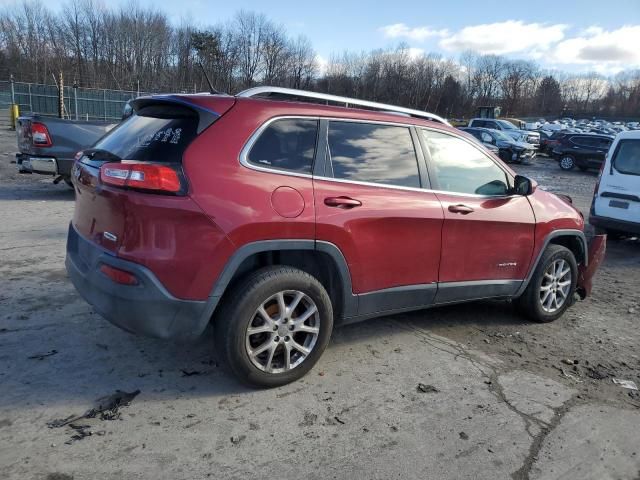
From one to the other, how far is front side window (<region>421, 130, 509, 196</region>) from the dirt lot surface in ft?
4.21

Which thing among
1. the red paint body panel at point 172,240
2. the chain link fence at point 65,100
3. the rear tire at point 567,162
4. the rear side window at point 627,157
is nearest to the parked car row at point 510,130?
the rear tire at point 567,162

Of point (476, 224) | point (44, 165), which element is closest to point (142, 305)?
point (476, 224)

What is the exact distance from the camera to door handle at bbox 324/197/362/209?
10.8 feet

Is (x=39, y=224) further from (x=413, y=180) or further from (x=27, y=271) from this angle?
(x=413, y=180)

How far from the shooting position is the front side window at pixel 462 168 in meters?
3.98

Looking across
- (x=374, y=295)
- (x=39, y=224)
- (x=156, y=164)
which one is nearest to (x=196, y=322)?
(x=156, y=164)

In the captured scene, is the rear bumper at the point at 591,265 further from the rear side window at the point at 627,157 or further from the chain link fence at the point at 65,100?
the chain link fence at the point at 65,100

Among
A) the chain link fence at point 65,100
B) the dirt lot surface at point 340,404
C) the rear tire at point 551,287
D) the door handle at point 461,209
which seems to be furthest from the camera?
the chain link fence at point 65,100

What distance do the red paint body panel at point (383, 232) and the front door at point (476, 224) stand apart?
0.53 ft

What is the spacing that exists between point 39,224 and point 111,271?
522 cm

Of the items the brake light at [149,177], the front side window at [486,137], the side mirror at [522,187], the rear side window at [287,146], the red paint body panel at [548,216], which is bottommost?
the red paint body panel at [548,216]

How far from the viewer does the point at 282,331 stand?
3.25m

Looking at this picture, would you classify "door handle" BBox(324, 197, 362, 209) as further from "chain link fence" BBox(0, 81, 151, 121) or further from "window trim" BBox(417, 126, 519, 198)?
"chain link fence" BBox(0, 81, 151, 121)

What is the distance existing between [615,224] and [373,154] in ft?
21.6
